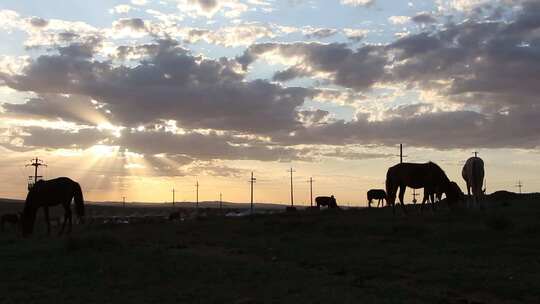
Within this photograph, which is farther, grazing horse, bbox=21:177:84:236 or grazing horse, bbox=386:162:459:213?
grazing horse, bbox=386:162:459:213

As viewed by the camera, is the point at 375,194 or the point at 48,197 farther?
the point at 375,194

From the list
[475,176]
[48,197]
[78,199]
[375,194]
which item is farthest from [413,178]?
[375,194]

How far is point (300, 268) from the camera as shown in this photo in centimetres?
1546

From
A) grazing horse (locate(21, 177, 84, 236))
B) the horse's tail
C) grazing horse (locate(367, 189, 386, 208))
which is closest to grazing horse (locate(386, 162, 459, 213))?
the horse's tail

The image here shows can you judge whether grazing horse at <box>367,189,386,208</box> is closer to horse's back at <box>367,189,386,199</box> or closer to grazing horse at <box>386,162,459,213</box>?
horse's back at <box>367,189,386,199</box>

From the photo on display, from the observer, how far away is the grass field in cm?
1169

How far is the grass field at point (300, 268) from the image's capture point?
11688 millimetres

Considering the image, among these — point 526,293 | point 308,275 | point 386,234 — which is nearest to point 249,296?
point 308,275

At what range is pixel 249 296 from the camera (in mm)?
11609

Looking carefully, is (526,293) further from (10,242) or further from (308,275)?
(10,242)

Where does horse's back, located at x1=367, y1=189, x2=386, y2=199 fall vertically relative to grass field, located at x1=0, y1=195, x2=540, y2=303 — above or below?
above

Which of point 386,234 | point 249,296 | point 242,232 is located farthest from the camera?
point 242,232

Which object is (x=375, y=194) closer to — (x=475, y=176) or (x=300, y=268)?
(x=475, y=176)

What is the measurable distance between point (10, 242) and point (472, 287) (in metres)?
19.0
